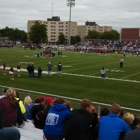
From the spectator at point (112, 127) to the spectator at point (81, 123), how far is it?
24cm

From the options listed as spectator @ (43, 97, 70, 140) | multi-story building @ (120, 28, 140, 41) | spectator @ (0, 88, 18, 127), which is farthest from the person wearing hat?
multi-story building @ (120, 28, 140, 41)

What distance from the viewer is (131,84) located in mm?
20844

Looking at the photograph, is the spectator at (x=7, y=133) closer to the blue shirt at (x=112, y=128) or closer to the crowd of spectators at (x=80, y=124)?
the crowd of spectators at (x=80, y=124)

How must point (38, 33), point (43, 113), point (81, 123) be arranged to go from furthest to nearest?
point (38, 33)
point (43, 113)
point (81, 123)

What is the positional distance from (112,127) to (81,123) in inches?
23.1

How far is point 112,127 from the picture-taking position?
15.9ft

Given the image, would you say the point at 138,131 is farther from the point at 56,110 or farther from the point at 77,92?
the point at 77,92

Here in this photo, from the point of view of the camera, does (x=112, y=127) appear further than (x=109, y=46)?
No

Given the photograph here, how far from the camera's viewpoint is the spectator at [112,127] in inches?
190

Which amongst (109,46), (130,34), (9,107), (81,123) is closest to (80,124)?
(81,123)

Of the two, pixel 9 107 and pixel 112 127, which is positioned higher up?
pixel 9 107

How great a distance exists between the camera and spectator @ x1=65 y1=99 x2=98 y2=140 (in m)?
5.03

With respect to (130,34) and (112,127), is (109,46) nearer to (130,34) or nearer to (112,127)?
(130,34)

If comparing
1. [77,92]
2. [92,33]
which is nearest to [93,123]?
[77,92]
